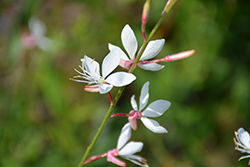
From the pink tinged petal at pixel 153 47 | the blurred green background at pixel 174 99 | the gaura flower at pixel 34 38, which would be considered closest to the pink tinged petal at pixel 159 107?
the pink tinged petal at pixel 153 47

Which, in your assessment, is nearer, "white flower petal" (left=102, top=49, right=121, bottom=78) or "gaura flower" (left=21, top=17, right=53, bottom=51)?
"white flower petal" (left=102, top=49, right=121, bottom=78)

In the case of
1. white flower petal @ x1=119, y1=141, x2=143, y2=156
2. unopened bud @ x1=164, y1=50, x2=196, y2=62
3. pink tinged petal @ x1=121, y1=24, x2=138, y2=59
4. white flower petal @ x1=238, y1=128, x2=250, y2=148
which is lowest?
white flower petal @ x1=238, y1=128, x2=250, y2=148

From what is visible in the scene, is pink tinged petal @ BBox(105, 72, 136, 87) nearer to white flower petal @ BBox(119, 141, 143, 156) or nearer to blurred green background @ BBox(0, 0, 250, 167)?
white flower petal @ BBox(119, 141, 143, 156)

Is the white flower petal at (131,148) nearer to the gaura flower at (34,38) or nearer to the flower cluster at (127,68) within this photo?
the flower cluster at (127,68)

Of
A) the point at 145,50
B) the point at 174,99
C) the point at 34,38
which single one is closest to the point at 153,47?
the point at 145,50

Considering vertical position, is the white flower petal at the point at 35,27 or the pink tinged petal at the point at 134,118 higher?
the white flower petal at the point at 35,27

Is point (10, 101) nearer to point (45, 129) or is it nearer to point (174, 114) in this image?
point (45, 129)

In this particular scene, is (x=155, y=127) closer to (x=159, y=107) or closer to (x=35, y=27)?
(x=159, y=107)

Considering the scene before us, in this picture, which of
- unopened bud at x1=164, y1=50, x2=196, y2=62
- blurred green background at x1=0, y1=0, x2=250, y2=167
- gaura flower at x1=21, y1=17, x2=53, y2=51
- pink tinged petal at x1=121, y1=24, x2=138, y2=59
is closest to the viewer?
unopened bud at x1=164, y1=50, x2=196, y2=62

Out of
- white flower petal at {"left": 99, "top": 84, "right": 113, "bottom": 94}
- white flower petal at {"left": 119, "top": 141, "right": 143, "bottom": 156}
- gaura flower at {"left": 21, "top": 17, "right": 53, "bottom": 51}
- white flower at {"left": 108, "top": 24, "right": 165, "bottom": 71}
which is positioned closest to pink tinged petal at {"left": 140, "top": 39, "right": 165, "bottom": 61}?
white flower at {"left": 108, "top": 24, "right": 165, "bottom": 71}
